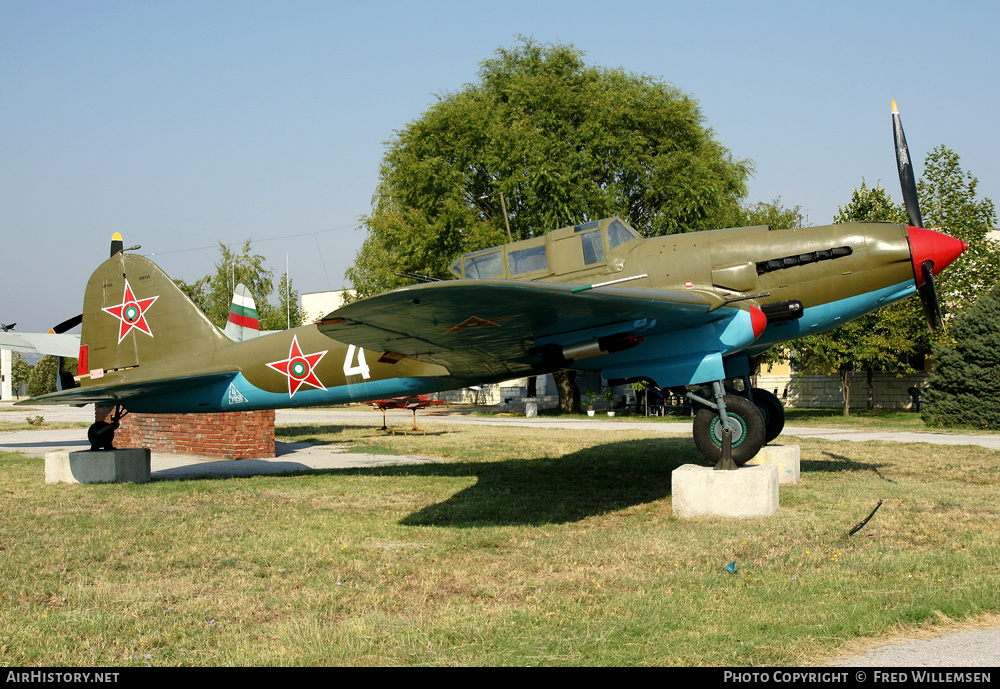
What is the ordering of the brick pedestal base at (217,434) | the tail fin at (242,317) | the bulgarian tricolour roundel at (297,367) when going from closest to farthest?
the bulgarian tricolour roundel at (297,367) → the brick pedestal base at (217,434) → the tail fin at (242,317)

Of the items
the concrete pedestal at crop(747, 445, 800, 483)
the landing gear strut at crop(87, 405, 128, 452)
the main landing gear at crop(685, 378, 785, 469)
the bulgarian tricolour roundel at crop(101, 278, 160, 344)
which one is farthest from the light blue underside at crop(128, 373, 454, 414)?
the concrete pedestal at crop(747, 445, 800, 483)

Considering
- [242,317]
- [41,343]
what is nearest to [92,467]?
[242,317]

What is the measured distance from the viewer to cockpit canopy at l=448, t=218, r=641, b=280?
9469 millimetres

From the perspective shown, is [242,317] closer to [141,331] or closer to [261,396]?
[141,331]

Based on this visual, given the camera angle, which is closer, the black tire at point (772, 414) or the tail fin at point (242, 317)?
the black tire at point (772, 414)

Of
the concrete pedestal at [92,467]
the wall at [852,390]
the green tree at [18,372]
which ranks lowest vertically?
the wall at [852,390]

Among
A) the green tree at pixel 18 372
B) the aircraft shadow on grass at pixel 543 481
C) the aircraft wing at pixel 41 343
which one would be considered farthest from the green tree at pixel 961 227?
the green tree at pixel 18 372

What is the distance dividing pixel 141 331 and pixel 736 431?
904 cm

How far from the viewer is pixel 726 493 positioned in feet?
25.7

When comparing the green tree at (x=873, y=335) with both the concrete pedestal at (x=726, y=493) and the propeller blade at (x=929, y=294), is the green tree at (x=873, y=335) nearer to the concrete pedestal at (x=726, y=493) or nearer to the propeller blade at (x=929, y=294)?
the propeller blade at (x=929, y=294)

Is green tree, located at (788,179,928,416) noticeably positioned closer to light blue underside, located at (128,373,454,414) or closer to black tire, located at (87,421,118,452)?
light blue underside, located at (128,373,454,414)

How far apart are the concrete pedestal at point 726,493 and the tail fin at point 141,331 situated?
748cm

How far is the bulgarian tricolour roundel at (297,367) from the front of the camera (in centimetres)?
1069

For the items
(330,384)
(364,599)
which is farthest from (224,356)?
(364,599)
